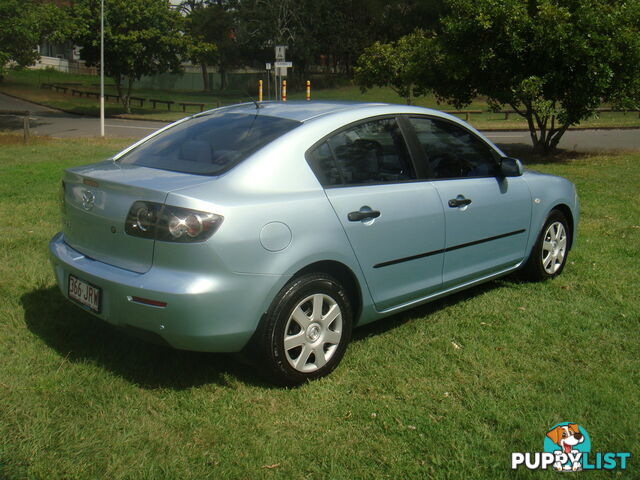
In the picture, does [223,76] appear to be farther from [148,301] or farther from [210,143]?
[148,301]

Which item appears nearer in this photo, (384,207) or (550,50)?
(384,207)

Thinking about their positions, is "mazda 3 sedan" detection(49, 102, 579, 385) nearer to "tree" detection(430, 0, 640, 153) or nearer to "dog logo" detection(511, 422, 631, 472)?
"dog logo" detection(511, 422, 631, 472)

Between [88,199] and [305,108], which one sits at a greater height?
[305,108]

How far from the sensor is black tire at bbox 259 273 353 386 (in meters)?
3.60

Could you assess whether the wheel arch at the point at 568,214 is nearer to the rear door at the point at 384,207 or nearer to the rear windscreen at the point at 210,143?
the rear door at the point at 384,207

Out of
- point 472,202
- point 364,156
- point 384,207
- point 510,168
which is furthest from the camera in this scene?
point 510,168

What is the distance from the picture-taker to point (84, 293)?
3803 mm

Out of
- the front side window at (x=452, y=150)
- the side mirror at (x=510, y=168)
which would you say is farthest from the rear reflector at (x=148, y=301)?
the side mirror at (x=510, y=168)

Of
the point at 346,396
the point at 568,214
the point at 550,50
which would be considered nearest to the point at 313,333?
the point at 346,396

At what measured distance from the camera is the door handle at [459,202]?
181 inches

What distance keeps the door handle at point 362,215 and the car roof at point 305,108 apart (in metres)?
0.67

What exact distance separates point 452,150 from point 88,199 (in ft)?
8.37

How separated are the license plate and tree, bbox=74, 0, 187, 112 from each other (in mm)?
32693

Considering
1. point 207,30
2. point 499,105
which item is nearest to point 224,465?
point 499,105
